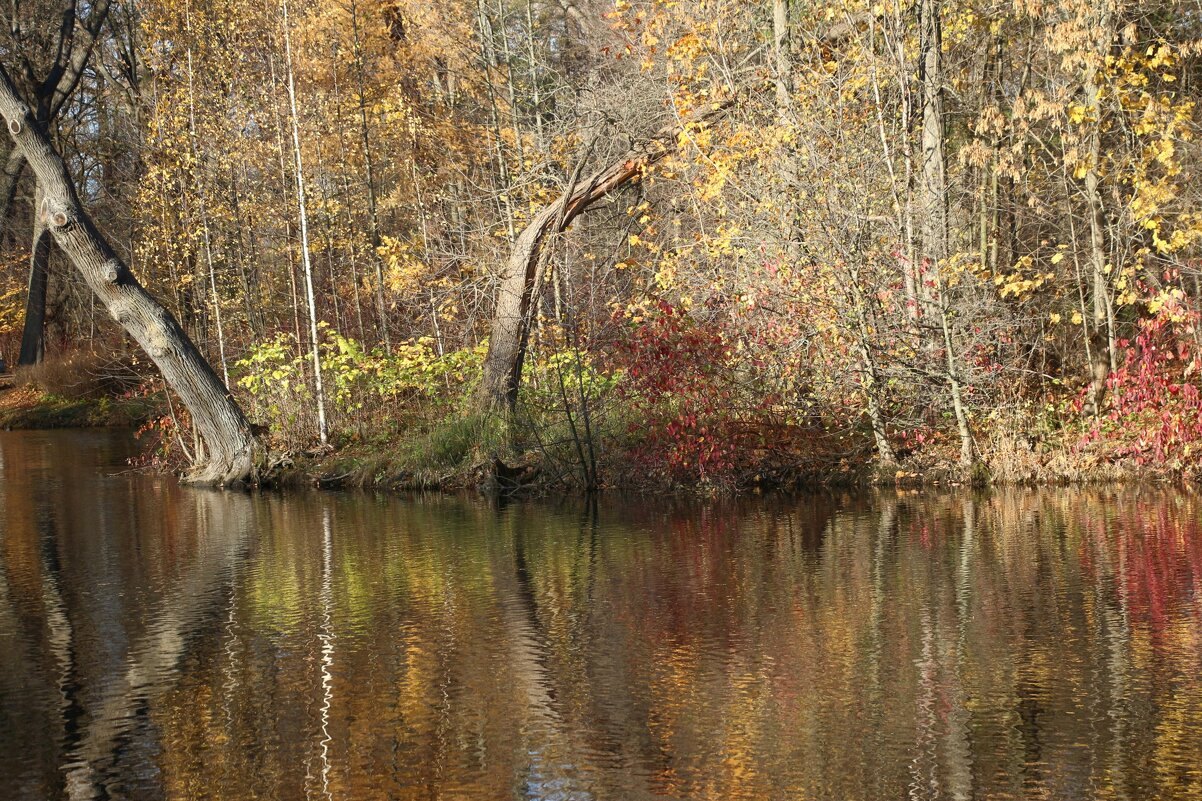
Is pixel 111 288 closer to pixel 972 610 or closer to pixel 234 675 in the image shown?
pixel 234 675

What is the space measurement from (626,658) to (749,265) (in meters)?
9.37

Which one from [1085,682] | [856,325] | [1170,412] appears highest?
[856,325]

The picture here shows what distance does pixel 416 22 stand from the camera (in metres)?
27.2

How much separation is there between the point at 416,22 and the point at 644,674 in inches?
878

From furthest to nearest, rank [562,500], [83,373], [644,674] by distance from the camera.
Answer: [83,373], [562,500], [644,674]

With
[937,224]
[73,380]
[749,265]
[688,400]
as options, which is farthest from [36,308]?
[937,224]

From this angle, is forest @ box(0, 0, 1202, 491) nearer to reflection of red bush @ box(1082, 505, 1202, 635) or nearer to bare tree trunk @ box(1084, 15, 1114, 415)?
bare tree trunk @ box(1084, 15, 1114, 415)

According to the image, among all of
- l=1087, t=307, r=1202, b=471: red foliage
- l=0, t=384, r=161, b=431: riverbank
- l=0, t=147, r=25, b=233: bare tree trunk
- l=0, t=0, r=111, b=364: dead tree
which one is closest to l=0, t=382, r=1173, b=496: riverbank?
l=1087, t=307, r=1202, b=471: red foliage

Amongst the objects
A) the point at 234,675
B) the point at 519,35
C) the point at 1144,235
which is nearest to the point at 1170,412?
the point at 1144,235

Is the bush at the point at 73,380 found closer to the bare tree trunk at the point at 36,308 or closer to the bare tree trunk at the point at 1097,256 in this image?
the bare tree trunk at the point at 36,308

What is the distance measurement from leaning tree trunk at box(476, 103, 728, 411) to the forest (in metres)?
0.05

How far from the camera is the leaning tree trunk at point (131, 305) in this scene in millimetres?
17125

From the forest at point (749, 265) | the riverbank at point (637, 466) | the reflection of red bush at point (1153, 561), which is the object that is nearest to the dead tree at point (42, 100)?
the forest at point (749, 265)

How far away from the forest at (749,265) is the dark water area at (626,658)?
210cm
